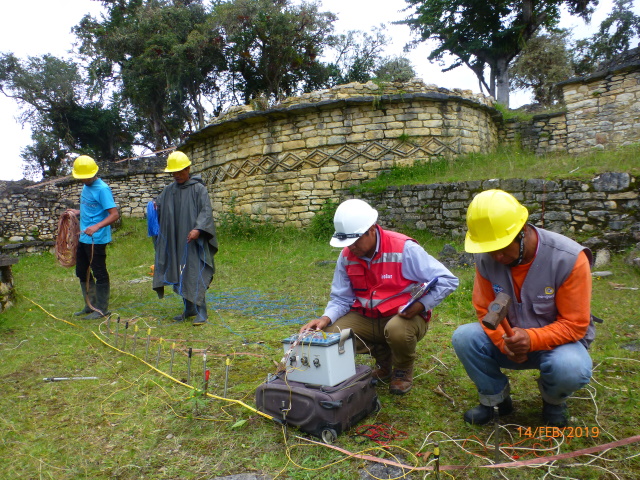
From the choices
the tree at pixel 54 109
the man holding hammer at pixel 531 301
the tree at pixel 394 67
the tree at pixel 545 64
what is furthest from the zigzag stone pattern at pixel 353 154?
the tree at pixel 54 109

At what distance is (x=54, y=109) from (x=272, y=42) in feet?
43.1

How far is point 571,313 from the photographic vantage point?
206 cm

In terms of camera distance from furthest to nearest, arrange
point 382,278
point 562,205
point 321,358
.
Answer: point 562,205, point 382,278, point 321,358

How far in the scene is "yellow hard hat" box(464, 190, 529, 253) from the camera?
2041 millimetres

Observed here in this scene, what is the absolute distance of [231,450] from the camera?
2.22m

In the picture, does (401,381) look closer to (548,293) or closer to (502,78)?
(548,293)

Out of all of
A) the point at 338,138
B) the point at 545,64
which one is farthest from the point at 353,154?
the point at 545,64

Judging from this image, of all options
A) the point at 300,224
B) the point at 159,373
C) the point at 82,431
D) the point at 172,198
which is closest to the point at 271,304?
the point at 172,198

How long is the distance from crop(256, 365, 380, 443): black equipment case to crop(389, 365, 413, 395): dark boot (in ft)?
1.05

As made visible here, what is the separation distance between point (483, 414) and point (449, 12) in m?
21.8

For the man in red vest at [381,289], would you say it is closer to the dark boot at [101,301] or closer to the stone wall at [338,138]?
the dark boot at [101,301]

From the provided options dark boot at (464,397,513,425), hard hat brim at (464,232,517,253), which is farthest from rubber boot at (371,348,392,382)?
hard hat brim at (464,232,517,253)

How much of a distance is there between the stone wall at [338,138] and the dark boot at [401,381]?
753 cm
